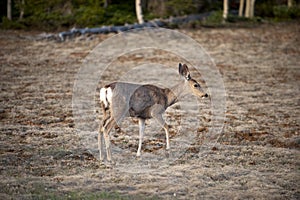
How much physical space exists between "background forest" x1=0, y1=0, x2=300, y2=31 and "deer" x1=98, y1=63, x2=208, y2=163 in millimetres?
19888

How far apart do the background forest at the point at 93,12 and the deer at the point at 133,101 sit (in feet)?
65.2

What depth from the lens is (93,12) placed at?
29.0 m

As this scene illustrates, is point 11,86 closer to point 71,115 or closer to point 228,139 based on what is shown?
point 71,115

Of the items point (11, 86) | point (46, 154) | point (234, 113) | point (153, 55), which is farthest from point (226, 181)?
point (153, 55)

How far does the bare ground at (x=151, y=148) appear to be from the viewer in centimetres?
714

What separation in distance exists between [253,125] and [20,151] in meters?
5.29

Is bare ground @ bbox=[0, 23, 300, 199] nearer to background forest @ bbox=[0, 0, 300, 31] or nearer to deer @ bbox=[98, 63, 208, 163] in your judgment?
deer @ bbox=[98, 63, 208, 163]

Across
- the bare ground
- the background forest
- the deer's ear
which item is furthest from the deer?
the background forest

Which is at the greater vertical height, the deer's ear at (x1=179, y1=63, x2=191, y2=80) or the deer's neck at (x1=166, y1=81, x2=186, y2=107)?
the deer's ear at (x1=179, y1=63, x2=191, y2=80)

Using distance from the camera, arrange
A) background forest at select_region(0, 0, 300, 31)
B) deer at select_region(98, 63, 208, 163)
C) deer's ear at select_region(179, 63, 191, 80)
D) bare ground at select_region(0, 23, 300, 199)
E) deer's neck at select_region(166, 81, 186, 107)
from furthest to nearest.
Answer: background forest at select_region(0, 0, 300, 31) → deer's neck at select_region(166, 81, 186, 107) → deer's ear at select_region(179, 63, 191, 80) → deer at select_region(98, 63, 208, 163) → bare ground at select_region(0, 23, 300, 199)

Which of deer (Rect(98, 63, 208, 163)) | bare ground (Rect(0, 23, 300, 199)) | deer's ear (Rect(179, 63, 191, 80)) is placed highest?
deer's ear (Rect(179, 63, 191, 80))

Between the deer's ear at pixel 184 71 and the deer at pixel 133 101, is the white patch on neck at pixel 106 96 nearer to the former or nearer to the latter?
the deer at pixel 133 101

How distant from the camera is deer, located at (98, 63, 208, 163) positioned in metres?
8.07

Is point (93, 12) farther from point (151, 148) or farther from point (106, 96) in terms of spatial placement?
point (106, 96)
